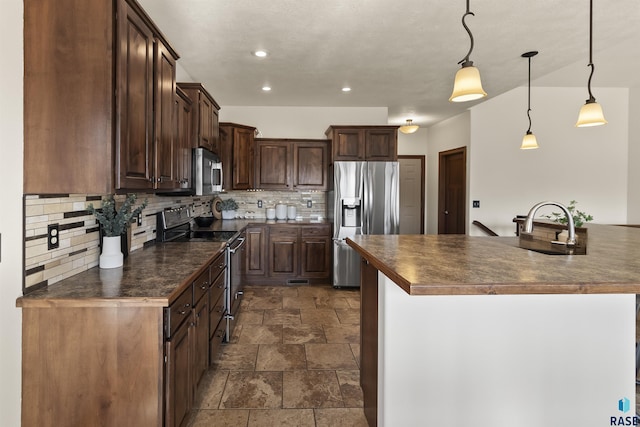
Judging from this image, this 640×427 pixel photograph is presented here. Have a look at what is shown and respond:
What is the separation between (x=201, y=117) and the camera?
3439 millimetres

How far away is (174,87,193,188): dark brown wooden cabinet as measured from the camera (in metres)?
2.66

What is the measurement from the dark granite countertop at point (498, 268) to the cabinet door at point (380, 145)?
295 cm

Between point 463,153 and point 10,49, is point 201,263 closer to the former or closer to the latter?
point 10,49

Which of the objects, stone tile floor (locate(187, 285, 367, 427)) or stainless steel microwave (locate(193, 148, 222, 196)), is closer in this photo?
stone tile floor (locate(187, 285, 367, 427))

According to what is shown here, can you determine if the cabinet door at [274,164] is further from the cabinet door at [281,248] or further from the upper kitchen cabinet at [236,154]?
the cabinet door at [281,248]

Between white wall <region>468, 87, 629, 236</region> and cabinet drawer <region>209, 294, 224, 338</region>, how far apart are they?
13.8 feet

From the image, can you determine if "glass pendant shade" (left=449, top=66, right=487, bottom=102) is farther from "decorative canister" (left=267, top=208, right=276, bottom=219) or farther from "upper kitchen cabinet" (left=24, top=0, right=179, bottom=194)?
"decorative canister" (left=267, top=208, right=276, bottom=219)

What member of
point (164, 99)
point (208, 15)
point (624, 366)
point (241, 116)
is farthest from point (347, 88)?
point (624, 366)

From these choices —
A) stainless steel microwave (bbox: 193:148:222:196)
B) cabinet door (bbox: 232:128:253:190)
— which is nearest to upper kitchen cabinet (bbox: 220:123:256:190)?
cabinet door (bbox: 232:128:253:190)

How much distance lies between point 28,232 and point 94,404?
79cm

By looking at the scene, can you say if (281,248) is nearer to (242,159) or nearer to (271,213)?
(271,213)

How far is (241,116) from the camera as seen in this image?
5562mm

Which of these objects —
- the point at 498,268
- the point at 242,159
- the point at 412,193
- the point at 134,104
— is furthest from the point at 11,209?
the point at 412,193

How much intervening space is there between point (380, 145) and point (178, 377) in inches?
160
